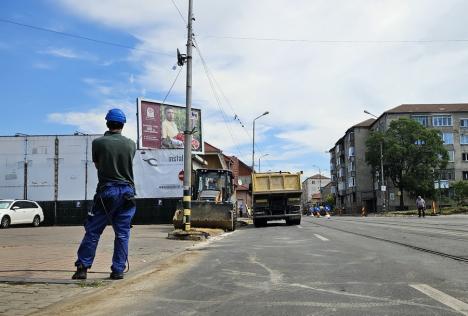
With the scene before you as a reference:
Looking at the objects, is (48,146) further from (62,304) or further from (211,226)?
(62,304)

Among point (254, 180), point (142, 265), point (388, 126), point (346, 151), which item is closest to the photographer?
point (142, 265)

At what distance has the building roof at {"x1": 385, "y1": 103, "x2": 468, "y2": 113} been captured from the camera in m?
90.4

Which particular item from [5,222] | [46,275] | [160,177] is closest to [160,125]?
[160,177]

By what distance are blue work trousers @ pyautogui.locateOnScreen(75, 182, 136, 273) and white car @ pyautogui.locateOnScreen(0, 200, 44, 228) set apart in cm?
2155

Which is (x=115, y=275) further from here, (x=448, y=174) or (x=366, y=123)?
(x=366, y=123)

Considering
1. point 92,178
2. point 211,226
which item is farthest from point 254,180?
point 92,178

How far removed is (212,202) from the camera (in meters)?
20.9

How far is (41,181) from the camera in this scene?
1288 inches

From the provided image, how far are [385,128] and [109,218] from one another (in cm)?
8863

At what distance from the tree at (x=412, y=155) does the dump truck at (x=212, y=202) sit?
60825 mm

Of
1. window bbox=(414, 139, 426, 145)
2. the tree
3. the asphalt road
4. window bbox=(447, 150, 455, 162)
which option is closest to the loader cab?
the asphalt road

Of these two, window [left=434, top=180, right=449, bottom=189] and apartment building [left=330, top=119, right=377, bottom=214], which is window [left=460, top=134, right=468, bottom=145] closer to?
window [left=434, top=180, right=449, bottom=189]

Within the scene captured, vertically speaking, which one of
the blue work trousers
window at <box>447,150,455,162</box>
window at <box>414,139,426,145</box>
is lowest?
the blue work trousers

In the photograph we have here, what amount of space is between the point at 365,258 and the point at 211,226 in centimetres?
1276
